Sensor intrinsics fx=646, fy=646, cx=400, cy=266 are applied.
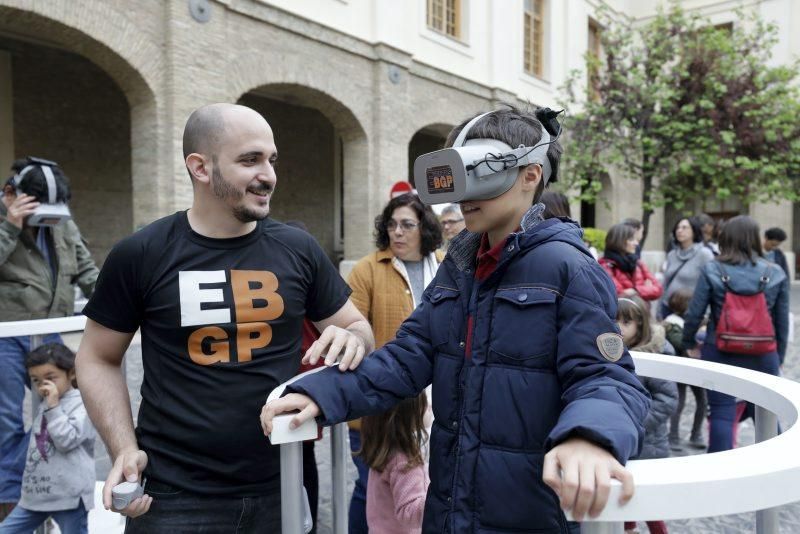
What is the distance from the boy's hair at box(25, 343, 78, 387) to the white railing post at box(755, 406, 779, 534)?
8.49ft

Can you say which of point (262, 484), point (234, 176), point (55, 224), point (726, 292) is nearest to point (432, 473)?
point (262, 484)

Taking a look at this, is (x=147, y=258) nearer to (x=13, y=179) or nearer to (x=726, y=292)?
(x=13, y=179)

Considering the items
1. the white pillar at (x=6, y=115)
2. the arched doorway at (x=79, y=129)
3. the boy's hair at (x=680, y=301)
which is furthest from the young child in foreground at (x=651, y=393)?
the white pillar at (x=6, y=115)

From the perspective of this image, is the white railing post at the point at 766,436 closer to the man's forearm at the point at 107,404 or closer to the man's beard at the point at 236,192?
the man's beard at the point at 236,192

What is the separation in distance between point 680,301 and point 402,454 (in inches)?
156

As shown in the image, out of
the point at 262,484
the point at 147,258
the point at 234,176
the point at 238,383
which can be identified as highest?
the point at 234,176

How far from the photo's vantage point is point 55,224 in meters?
3.50

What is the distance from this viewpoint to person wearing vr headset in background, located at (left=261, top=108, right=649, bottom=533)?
4.20 feet

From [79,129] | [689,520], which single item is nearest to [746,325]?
[689,520]

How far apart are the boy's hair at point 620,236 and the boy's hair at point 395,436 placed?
138 inches

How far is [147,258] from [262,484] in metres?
0.66

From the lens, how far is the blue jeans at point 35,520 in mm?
2662

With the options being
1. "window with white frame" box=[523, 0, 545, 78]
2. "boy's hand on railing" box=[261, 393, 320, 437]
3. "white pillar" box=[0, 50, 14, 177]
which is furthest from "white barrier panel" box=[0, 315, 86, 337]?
"window with white frame" box=[523, 0, 545, 78]

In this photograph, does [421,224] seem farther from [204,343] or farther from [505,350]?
[505,350]
